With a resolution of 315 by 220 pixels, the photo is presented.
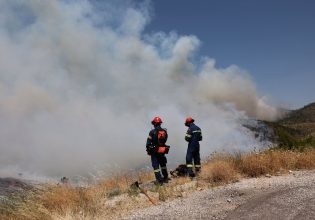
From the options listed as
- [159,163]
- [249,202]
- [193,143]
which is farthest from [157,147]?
[249,202]

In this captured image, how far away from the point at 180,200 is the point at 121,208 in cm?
142

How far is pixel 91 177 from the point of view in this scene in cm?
1337

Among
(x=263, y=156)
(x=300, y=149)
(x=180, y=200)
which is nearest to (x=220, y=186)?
(x=180, y=200)

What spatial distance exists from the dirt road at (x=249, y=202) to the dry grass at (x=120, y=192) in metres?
0.71

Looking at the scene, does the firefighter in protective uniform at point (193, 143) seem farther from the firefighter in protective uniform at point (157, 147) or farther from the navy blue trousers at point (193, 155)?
the firefighter in protective uniform at point (157, 147)

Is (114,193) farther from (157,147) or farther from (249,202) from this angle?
(249,202)

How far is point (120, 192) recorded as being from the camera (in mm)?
12945

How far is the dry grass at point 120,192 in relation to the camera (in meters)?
10.4

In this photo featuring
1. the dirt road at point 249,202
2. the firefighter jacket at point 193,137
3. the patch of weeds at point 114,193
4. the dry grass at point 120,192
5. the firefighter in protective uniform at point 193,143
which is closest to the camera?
the dirt road at point 249,202

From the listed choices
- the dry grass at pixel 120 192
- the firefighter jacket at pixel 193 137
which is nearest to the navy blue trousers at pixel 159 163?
the dry grass at pixel 120 192

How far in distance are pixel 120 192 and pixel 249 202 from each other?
4.69 m

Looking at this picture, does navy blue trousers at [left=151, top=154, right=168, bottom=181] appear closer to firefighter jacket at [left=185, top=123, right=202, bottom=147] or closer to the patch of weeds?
firefighter jacket at [left=185, top=123, right=202, bottom=147]

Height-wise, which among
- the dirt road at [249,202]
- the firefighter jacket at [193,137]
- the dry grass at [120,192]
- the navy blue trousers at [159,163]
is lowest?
the dirt road at [249,202]

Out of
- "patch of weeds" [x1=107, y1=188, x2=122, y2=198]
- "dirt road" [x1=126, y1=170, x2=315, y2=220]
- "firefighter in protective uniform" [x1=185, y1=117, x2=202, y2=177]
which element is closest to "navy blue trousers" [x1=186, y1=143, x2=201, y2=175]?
"firefighter in protective uniform" [x1=185, y1=117, x2=202, y2=177]
